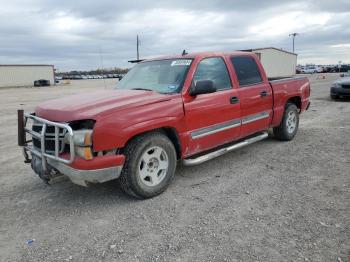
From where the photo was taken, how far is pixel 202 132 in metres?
4.83

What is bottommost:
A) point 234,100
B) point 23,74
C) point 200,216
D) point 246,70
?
point 200,216

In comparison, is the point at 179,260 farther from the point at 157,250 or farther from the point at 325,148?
the point at 325,148

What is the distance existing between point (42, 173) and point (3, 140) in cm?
496

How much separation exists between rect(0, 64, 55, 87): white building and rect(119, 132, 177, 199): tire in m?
58.1

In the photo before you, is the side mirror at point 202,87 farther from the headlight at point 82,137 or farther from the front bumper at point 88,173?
the headlight at point 82,137

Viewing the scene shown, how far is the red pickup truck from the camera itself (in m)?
3.76

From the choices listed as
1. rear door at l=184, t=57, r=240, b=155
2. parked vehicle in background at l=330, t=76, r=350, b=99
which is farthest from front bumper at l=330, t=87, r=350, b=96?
rear door at l=184, t=57, r=240, b=155

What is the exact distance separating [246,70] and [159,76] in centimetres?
169

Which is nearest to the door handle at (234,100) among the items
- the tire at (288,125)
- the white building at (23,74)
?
the tire at (288,125)

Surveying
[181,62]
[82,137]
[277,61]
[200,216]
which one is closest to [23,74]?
[277,61]

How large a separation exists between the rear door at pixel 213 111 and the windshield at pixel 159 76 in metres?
0.21

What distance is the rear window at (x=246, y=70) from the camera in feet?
18.3

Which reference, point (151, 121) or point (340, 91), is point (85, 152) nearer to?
point (151, 121)

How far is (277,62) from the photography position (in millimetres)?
51656
